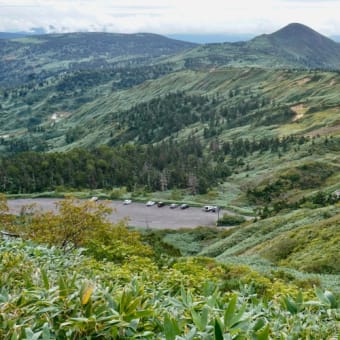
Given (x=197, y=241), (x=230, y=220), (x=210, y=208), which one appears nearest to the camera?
(x=197, y=241)

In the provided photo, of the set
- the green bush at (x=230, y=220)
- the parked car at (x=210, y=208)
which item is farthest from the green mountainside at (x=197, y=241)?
the parked car at (x=210, y=208)

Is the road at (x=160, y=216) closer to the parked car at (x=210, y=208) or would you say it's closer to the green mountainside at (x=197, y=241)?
the parked car at (x=210, y=208)

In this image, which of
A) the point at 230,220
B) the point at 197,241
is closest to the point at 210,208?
the point at 230,220

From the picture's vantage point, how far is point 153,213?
13075cm

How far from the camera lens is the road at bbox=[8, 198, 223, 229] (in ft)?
387

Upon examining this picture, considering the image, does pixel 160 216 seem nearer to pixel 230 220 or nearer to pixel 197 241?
pixel 230 220

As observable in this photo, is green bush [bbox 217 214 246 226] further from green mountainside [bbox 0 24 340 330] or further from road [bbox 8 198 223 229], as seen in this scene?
road [bbox 8 198 223 229]

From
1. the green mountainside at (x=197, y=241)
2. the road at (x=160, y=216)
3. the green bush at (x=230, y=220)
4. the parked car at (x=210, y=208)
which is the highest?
the green mountainside at (x=197, y=241)

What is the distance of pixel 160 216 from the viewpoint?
127125mm

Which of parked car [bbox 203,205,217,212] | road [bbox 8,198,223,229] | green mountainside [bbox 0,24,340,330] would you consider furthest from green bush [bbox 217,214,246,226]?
parked car [bbox 203,205,217,212]

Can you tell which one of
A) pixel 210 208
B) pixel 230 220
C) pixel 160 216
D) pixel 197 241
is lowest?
pixel 160 216

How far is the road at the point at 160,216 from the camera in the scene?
387 ft

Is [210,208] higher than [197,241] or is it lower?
lower

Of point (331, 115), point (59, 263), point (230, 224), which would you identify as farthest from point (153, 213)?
point (59, 263)
